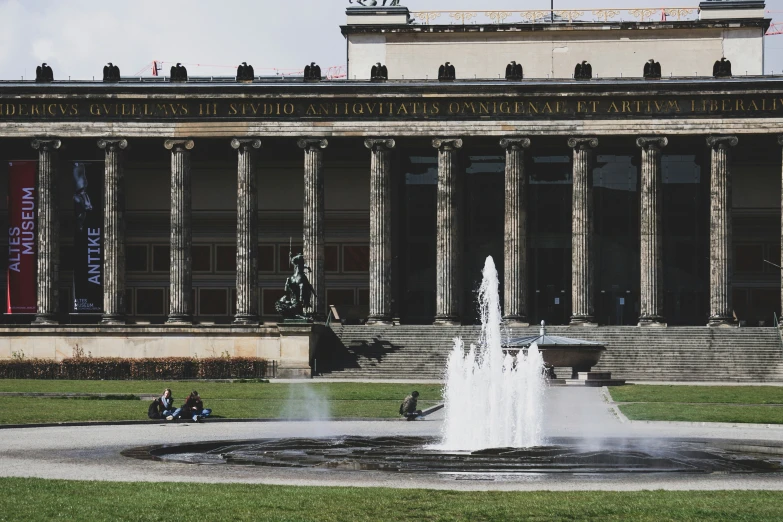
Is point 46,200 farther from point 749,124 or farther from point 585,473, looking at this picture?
point 585,473

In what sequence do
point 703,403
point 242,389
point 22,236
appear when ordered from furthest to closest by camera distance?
point 22,236
point 242,389
point 703,403

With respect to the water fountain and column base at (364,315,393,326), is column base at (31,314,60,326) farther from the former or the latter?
the water fountain

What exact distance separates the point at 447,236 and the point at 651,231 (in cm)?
1093

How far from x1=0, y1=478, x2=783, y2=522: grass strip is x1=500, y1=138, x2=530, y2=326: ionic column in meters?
53.8

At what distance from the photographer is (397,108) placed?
255ft

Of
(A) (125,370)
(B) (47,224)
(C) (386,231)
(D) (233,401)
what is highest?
(B) (47,224)

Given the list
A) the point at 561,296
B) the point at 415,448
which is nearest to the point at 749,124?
the point at 561,296

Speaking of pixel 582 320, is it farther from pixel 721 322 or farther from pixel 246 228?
pixel 246 228

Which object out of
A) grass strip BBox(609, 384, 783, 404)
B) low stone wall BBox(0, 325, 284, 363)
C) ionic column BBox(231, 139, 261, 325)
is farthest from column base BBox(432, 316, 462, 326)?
grass strip BBox(609, 384, 783, 404)

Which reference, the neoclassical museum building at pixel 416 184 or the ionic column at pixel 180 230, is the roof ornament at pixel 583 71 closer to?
the neoclassical museum building at pixel 416 184

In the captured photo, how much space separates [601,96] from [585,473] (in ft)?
172

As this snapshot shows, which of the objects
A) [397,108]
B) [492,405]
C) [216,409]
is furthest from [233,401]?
→ [397,108]

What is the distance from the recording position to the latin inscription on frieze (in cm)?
7631

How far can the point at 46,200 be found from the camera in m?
78.5
